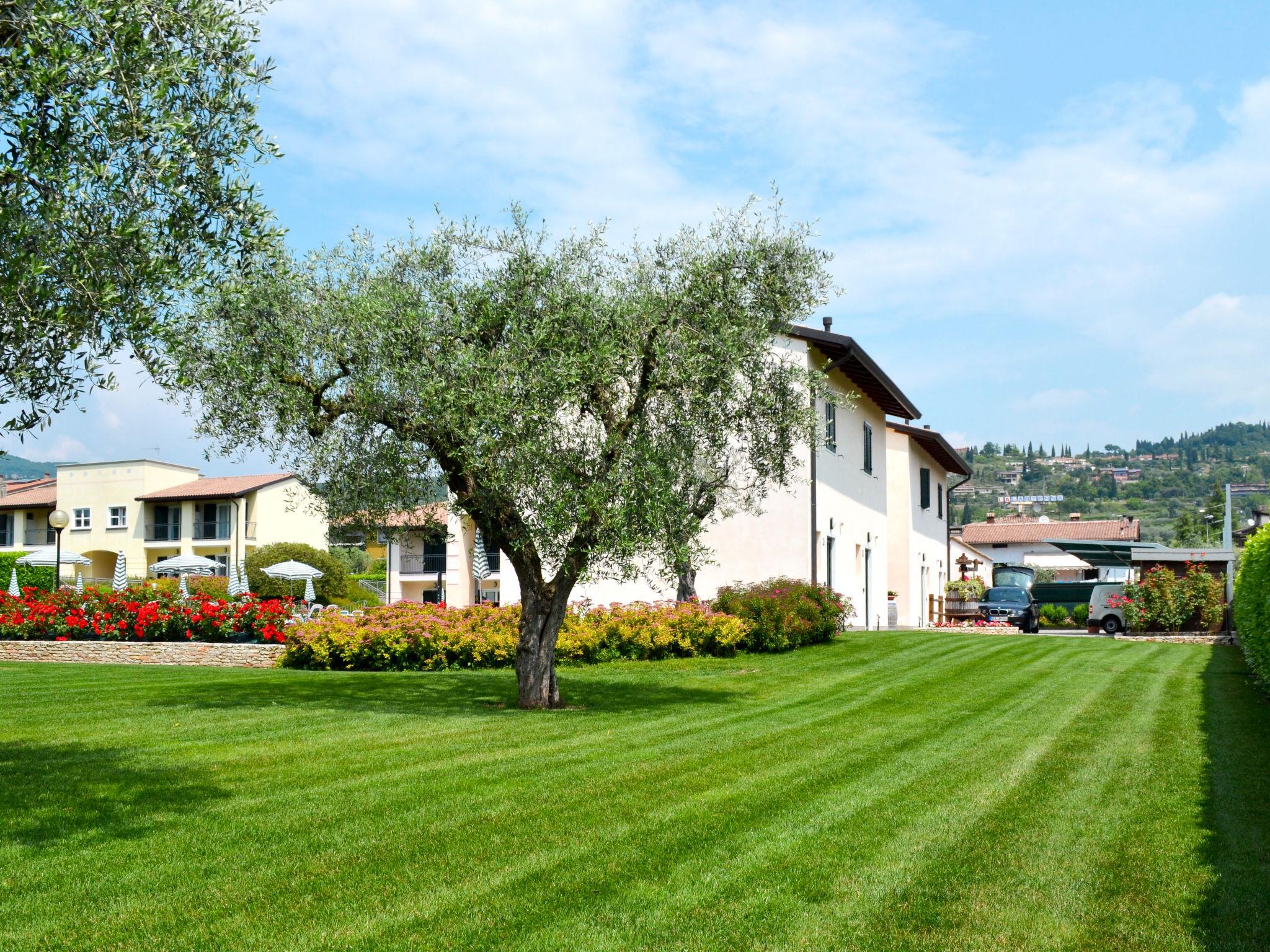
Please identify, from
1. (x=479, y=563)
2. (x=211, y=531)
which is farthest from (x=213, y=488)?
(x=479, y=563)

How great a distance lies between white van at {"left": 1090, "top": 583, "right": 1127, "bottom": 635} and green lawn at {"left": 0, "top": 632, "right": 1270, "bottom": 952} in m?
17.6

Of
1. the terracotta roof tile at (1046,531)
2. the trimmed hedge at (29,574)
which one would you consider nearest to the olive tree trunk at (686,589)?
the trimmed hedge at (29,574)

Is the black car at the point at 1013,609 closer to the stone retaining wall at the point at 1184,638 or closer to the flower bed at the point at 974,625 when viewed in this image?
the flower bed at the point at 974,625

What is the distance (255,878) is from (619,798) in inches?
101

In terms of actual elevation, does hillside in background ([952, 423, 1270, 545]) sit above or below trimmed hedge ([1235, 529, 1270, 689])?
above

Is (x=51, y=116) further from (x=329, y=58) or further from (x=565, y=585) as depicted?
(x=565, y=585)

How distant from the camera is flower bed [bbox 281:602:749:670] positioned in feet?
57.4

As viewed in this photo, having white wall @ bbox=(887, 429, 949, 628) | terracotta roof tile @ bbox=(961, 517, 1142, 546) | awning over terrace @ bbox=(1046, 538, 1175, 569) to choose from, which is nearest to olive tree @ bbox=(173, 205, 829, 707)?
white wall @ bbox=(887, 429, 949, 628)

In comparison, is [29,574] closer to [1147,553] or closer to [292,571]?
[292,571]

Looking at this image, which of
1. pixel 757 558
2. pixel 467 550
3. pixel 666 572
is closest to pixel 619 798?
pixel 666 572

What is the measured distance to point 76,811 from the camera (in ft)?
21.8

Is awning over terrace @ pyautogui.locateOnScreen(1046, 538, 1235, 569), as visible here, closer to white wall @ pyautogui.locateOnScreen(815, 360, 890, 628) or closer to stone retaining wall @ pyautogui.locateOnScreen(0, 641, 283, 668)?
white wall @ pyautogui.locateOnScreen(815, 360, 890, 628)

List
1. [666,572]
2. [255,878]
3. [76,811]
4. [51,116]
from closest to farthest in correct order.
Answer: [255,878], [51,116], [76,811], [666,572]

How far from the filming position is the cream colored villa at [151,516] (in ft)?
183
